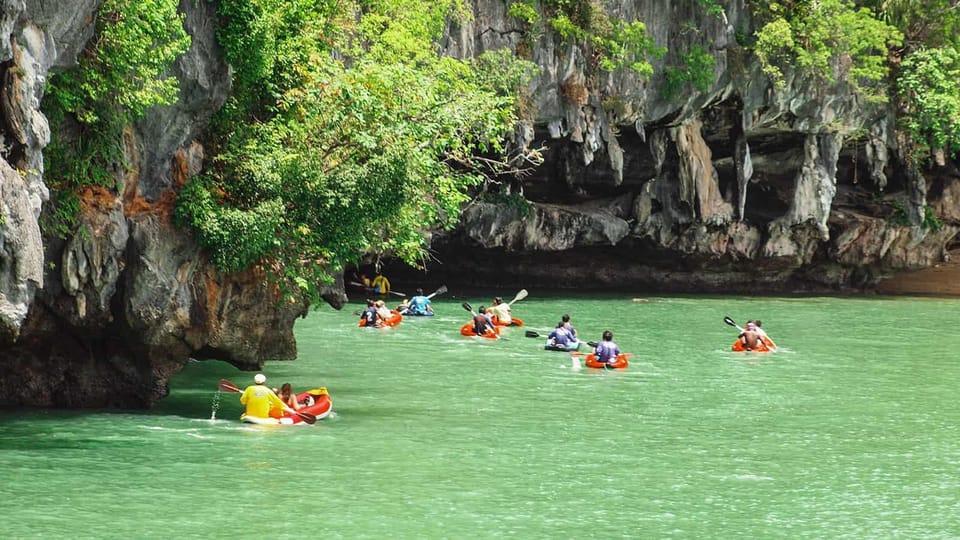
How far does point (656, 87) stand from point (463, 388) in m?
20.0

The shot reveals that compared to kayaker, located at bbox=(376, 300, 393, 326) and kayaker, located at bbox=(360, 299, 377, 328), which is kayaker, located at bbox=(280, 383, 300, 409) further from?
kayaker, located at bbox=(376, 300, 393, 326)

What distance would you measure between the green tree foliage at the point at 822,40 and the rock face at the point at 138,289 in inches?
996

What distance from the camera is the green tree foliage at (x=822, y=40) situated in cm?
4091

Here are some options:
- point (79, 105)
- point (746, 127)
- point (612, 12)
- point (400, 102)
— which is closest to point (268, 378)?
point (400, 102)

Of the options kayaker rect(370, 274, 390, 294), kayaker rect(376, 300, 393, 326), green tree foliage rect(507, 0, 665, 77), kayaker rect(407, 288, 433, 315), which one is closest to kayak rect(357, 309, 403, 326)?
kayaker rect(376, 300, 393, 326)

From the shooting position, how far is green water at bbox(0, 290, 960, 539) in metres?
13.3

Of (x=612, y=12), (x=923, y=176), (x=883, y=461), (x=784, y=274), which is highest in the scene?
(x=612, y=12)

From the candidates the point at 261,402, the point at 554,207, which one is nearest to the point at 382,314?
the point at 554,207

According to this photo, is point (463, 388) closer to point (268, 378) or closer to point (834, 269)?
point (268, 378)

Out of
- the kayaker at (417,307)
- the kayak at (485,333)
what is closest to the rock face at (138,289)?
the kayak at (485,333)

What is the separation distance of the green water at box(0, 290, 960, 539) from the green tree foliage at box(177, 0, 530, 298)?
2.78 meters

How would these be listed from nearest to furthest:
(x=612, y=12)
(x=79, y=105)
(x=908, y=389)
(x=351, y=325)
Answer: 1. (x=79, y=105)
2. (x=908, y=389)
3. (x=351, y=325)
4. (x=612, y=12)

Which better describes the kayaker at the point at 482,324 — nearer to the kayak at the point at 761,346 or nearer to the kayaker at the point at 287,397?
the kayak at the point at 761,346

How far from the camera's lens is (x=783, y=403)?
22.0 metres
